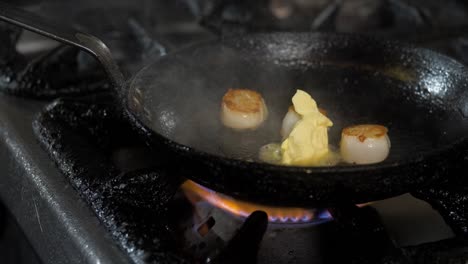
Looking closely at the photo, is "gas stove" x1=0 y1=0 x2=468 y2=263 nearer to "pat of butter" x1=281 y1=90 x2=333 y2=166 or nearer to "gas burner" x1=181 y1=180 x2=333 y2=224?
"gas burner" x1=181 y1=180 x2=333 y2=224

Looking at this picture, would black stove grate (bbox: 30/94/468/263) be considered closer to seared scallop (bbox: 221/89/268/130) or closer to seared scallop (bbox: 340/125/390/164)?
seared scallop (bbox: 340/125/390/164)

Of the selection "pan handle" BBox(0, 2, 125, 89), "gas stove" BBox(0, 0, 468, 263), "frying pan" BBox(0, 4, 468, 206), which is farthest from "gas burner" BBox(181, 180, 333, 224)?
"pan handle" BBox(0, 2, 125, 89)

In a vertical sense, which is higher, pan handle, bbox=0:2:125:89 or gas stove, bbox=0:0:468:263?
pan handle, bbox=0:2:125:89

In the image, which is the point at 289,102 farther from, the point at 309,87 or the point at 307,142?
the point at 307,142

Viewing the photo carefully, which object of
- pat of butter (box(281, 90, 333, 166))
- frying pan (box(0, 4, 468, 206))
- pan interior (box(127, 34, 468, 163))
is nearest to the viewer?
frying pan (box(0, 4, 468, 206))

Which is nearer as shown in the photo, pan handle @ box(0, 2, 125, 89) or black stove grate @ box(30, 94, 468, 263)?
black stove grate @ box(30, 94, 468, 263)

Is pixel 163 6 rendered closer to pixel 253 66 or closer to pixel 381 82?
pixel 253 66

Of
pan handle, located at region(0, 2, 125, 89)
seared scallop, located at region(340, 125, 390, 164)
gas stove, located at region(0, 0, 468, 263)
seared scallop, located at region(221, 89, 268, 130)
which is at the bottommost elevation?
gas stove, located at region(0, 0, 468, 263)

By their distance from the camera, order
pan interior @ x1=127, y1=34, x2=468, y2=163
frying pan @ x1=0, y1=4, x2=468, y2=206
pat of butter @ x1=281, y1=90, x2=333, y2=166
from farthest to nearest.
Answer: pan interior @ x1=127, y1=34, x2=468, y2=163 → pat of butter @ x1=281, y1=90, x2=333, y2=166 → frying pan @ x1=0, y1=4, x2=468, y2=206

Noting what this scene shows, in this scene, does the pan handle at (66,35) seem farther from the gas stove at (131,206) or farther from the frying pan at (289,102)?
the gas stove at (131,206)

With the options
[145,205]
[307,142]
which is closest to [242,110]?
[307,142]
